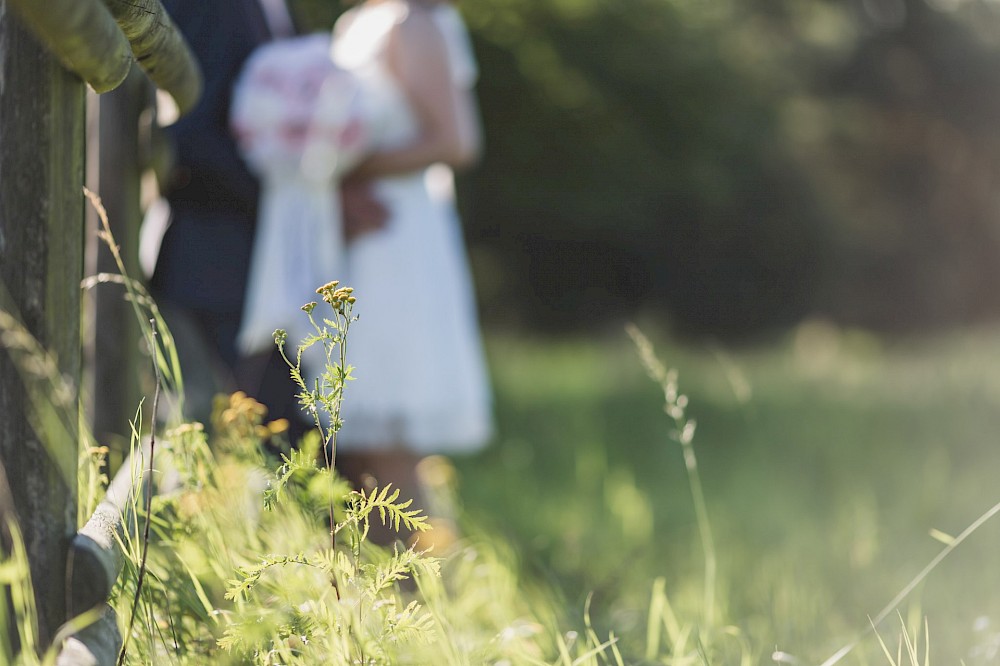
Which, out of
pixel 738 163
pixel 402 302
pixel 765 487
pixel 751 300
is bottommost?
pixel 751 300

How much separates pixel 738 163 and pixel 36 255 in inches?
294

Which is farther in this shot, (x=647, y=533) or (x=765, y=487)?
(x=765, y=487)

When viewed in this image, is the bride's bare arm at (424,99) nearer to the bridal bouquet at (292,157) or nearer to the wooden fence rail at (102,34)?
the bridal bouquet at (292,157)

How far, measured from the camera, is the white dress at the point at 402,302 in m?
2.63

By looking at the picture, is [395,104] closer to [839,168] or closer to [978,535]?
[978,535]

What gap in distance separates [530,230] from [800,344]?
2.68 m

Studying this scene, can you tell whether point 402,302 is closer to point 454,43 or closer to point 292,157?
point 292,157

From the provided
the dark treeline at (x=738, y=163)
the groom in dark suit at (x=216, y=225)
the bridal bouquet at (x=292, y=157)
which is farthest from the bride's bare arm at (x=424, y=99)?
the dark treeline at (x=738, y=163)

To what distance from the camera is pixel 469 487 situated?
4.21 m

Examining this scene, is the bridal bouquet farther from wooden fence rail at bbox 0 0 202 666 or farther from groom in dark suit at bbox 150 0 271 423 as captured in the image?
wooden fence rail at bbox 0 0 202 666

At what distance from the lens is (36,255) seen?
1.12 meters

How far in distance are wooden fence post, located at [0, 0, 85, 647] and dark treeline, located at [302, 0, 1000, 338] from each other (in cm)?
483

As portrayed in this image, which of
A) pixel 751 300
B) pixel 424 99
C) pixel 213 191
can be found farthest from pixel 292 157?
pixel 751 300

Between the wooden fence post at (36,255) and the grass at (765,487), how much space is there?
2.49ft
